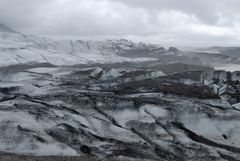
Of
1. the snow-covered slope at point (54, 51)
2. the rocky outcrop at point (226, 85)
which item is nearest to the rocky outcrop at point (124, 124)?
the rocky outcrop at point (226, 85)

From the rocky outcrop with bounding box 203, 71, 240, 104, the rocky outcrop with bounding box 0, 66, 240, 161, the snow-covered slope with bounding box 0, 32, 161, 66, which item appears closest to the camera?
the rocky outcrop with bounding box 0, 66, 240, 161

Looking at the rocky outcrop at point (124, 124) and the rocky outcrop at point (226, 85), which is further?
the rocky outcrop at point (226, 85)

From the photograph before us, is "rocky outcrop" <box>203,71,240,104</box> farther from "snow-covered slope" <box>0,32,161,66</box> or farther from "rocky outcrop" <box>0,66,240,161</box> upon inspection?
"snow-covered slope" <box>0,32,161,66</box>

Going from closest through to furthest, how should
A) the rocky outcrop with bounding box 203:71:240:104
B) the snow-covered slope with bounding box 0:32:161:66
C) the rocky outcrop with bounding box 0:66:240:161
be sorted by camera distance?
the rocky outcrop with bounding box 0:66:240:161
the rocky outcrop with bounding box 203:71:240:104
the snow-covered slope with bounding box 0:32:161:66

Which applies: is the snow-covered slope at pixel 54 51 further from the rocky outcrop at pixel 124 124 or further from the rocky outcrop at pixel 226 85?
the rocky outcrop at pixel 124 124

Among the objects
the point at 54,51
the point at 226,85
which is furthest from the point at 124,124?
the point at 54,51

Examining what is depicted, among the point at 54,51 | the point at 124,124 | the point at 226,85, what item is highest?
the point at 226,85

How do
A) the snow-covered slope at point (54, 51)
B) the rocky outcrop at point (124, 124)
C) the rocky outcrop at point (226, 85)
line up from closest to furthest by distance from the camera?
the rocky outcrop at point (124, 124) < the rocky outcrop at point (226, 85) < the snow-covered slope at point (54, 51)

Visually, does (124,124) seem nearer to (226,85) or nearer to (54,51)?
(226,85)

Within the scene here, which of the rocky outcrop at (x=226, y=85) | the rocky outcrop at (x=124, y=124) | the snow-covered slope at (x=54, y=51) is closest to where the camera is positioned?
the rocky outcrop at (x=124, y=124)

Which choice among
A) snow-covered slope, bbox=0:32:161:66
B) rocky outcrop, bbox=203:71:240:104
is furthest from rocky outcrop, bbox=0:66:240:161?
snow-covered slope, bbox=0:32:161:66

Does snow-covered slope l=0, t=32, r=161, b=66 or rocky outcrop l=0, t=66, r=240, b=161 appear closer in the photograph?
rocky outcrop l=0, t=66, r=240, b=161
